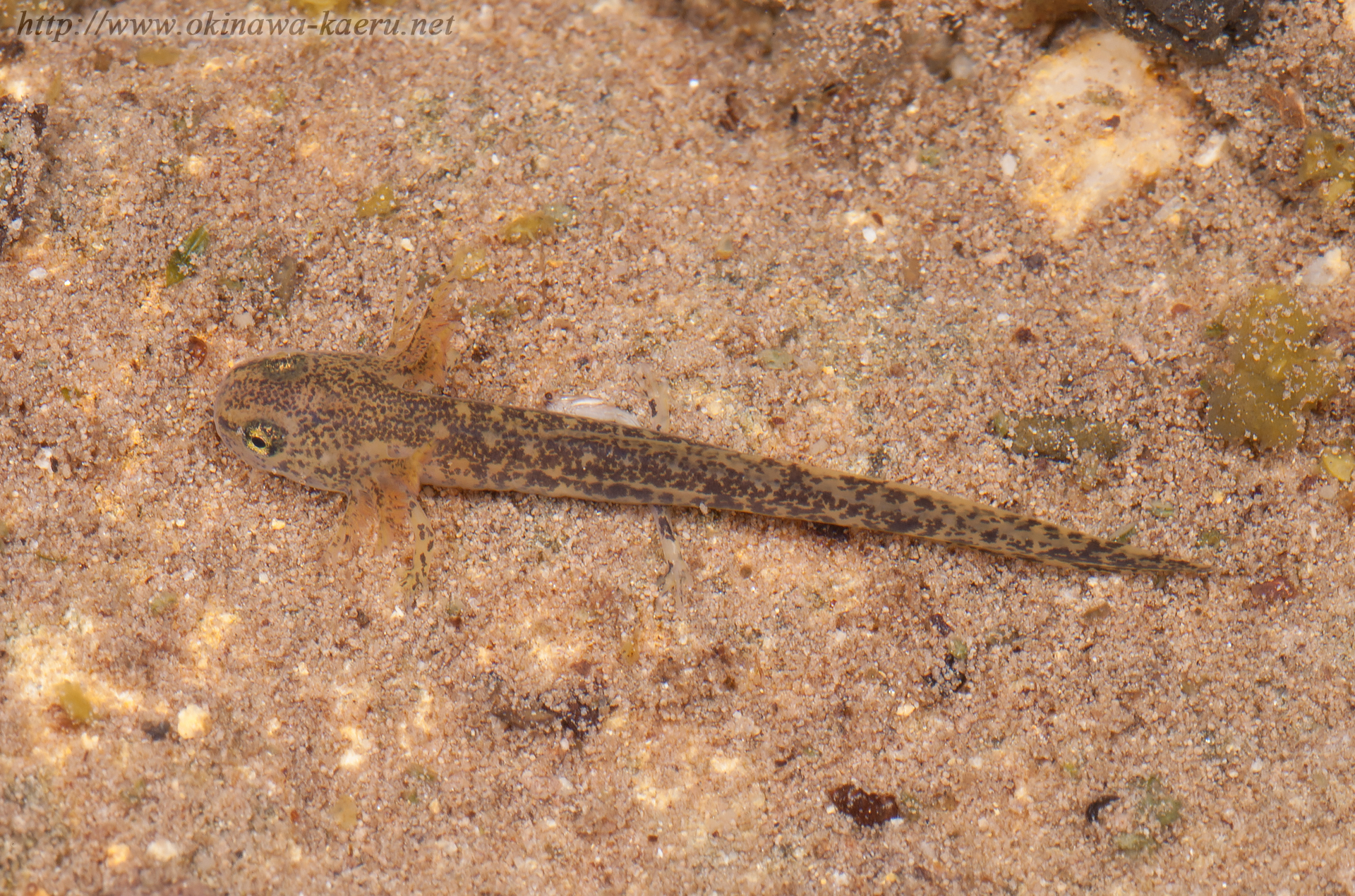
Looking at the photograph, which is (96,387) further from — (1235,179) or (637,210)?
(1235,179)

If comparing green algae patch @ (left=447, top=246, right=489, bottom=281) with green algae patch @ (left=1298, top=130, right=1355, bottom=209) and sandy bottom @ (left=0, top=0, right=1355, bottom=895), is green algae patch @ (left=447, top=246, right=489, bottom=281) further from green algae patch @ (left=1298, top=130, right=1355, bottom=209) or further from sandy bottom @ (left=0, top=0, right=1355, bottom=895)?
green algae patch @ (left=1298, top=130, right=1355, bottom=209)

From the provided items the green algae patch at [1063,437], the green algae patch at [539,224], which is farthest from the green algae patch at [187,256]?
the green algae patch at [1063,437]

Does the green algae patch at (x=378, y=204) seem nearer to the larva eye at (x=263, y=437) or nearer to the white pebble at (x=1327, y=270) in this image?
the larva eye at (x=263, y=437)

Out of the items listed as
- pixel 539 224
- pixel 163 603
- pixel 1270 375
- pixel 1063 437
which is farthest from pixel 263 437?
pixel 1270 375

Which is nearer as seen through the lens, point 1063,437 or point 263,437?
point 263,437

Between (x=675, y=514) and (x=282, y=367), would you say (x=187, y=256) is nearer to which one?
(x=282, y=367)

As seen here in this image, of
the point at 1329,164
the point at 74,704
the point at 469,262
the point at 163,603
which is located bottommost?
the point at 74,704

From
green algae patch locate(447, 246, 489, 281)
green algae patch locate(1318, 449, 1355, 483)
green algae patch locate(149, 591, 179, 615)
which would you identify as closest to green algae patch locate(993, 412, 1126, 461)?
green algae patch locate(1318, 449, 1355, 483)
